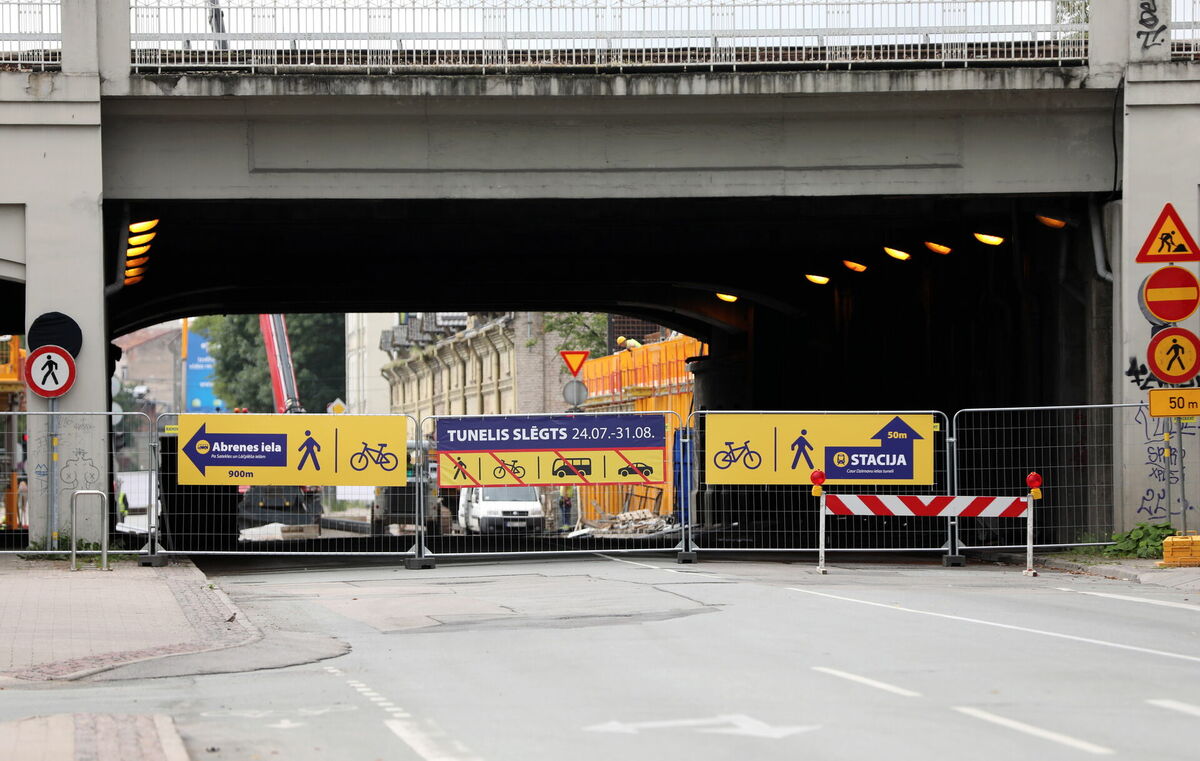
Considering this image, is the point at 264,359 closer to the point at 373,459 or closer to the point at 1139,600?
the point at 373,459

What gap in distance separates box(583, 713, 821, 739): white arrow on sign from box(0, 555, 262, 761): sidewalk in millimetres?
2091

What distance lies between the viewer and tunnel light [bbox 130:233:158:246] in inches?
902

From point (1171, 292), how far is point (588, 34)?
7915 mm

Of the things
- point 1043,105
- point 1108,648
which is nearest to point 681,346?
point 1043,105

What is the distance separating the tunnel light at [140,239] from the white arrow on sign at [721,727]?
17.1 m

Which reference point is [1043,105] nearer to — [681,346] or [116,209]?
[116,209]

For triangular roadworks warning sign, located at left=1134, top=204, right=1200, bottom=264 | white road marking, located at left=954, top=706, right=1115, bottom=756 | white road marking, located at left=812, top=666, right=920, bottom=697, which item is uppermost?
triangular roadworks warning sign, located at left=1134, top=204, right=1200, bottom=264

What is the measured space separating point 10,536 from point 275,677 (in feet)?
39.8

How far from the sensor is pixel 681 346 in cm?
4688

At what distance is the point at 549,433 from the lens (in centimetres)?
1967

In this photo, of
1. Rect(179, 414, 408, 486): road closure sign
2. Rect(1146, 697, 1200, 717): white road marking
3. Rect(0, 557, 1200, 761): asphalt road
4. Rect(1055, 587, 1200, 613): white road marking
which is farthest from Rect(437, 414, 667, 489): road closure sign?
Rect(1146, 697, 1200, 717): white road marking

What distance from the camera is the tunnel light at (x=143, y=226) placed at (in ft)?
69.7

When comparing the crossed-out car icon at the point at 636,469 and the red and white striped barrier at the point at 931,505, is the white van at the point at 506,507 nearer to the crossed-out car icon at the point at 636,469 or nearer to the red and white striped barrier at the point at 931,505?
the crossed-out car icon at the point at 636,469

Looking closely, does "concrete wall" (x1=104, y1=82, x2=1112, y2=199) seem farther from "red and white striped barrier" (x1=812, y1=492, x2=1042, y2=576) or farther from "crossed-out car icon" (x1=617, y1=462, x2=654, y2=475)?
"red and white striped barrier" (x1=812, y1=492, x2=1042, y2=576)
